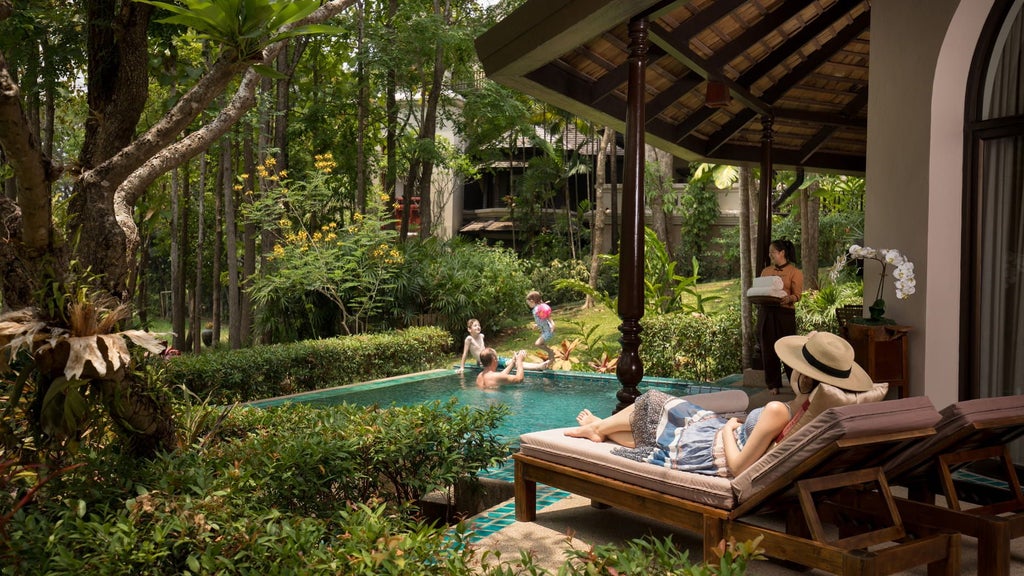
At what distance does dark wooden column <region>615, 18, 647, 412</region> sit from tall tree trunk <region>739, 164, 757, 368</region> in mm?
4000

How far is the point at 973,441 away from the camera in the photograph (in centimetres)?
416

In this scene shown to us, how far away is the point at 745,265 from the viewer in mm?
12102

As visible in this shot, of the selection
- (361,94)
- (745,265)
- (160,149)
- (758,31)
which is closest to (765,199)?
(745,265)

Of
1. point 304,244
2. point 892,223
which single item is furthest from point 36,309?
point 304,244

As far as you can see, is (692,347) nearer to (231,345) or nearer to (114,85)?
(114,85)

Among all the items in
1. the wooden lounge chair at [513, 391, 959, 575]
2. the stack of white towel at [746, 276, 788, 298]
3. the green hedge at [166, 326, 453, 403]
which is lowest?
the green hedge at [166, 326, 453, 403]

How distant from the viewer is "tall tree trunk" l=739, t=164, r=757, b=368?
11047 mm

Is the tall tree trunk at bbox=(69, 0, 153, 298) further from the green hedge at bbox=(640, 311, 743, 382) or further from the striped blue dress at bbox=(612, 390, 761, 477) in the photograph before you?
the green hedge at bbox=(640, 311, 743, 382)

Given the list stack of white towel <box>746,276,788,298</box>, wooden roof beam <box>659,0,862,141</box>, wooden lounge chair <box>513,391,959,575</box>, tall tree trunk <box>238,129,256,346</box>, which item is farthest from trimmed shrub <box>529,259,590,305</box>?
wooden lounge chair <box>513,391,959,575</box>

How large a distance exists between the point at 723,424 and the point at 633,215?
2163mm

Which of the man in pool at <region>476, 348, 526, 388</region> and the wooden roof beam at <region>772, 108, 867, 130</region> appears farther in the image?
the man in pool at <region>476, 348, 526, 388</region>

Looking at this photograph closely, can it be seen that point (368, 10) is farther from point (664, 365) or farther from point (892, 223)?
point (892, 223)

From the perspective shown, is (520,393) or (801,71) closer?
(801,71)

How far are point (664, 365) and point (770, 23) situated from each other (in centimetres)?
497
